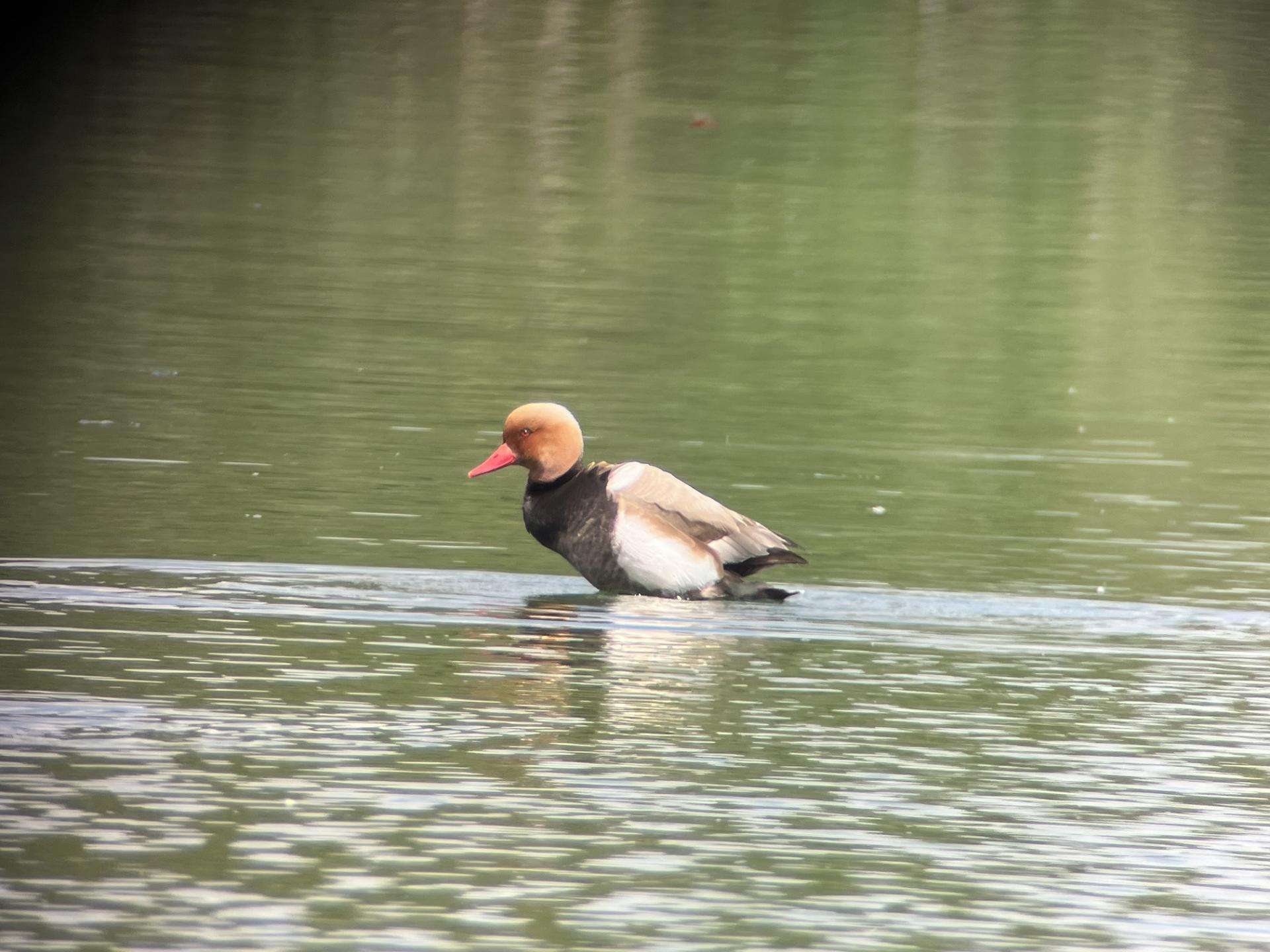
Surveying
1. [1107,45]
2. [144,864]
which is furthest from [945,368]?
[1107,45]

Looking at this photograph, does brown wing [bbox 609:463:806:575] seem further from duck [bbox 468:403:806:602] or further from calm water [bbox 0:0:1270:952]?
calm water [bbox 0:0:1270:952]

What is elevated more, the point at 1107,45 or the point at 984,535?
the point at 1107,45

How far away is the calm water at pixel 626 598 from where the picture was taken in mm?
7535

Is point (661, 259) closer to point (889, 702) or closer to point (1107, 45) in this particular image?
point (889, 702)

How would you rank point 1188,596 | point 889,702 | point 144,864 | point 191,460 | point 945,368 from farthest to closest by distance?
point 945,368, point 191,460, point 1188,596, point 889,702, point 144,864

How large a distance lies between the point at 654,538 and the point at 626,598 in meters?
0.33

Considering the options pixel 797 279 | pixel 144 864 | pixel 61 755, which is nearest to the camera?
pixel 144 864

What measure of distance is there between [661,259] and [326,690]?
59.4ft

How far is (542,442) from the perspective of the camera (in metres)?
12.1

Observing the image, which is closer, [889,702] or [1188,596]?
[889,702]

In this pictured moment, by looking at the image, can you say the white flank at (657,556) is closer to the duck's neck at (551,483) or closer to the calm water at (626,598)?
the calm water at (626,598)

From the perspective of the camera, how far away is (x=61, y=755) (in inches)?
332

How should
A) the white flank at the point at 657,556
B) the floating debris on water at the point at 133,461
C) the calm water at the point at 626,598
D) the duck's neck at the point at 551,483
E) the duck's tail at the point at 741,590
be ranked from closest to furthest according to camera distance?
1. the calm water at the point at 626,598
2. the white flank at the point at 657,556
3. the duck's tail at the point at 741,590
4. the duck's neck at the point at 551,483
5. the floating debris on water at the point at 133,461

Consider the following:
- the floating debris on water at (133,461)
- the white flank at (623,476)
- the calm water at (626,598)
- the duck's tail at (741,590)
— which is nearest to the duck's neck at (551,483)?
the white flank at (623,476)
